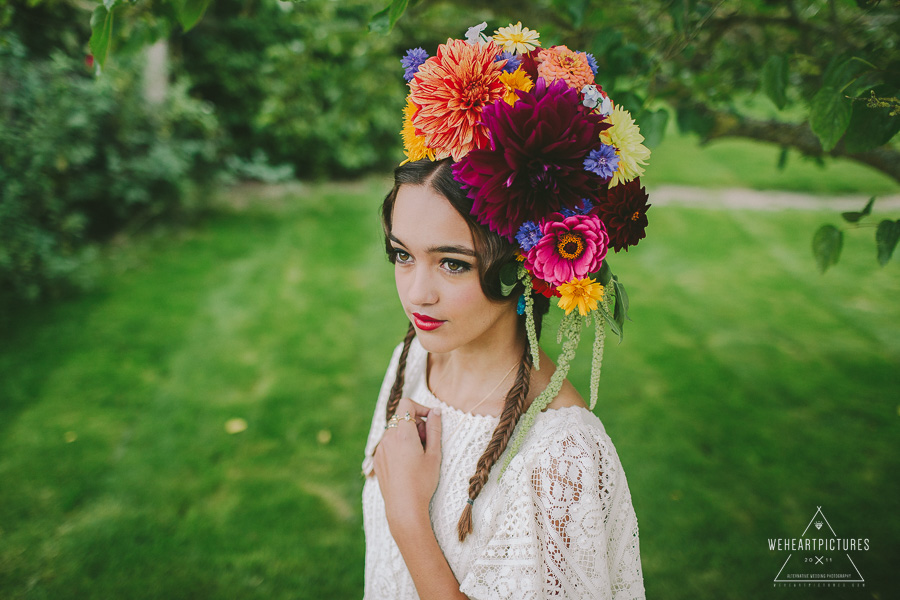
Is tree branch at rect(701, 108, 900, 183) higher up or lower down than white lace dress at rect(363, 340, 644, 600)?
higher up

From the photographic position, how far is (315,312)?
5816 millimetres

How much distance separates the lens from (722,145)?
12.9 m

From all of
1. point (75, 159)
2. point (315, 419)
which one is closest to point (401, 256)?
point (315, 419)

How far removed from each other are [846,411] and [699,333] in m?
1.52

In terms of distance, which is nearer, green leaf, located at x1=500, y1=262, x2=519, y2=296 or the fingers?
green leaf, located at x1=500, y1=262, x2=519, y2=296

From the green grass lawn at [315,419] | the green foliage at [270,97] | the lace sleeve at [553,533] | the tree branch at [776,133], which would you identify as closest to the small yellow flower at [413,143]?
the lace sleeve at [553,533]

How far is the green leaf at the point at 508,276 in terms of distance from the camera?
147 centimetres

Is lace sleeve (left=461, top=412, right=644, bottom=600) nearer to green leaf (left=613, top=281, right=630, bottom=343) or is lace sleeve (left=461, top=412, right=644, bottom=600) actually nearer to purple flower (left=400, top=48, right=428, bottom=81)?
green leaf (left=613, top=281, right=630, bottom=343)

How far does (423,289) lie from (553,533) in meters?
0.76

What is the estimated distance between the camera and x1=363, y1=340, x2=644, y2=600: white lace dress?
142 cm

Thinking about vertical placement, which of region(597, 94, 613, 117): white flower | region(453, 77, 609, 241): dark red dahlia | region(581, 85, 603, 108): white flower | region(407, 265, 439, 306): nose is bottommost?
region(407, 265, 439, 306): nose

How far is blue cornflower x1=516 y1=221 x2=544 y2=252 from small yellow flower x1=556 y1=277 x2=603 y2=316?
14 cm

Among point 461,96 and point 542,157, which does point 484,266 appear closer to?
point 542,157

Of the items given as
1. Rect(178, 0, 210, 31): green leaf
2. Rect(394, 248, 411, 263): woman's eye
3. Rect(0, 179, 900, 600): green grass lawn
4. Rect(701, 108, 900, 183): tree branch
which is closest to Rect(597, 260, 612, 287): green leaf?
Rect(394, 248, 411, 263): woman's eye
